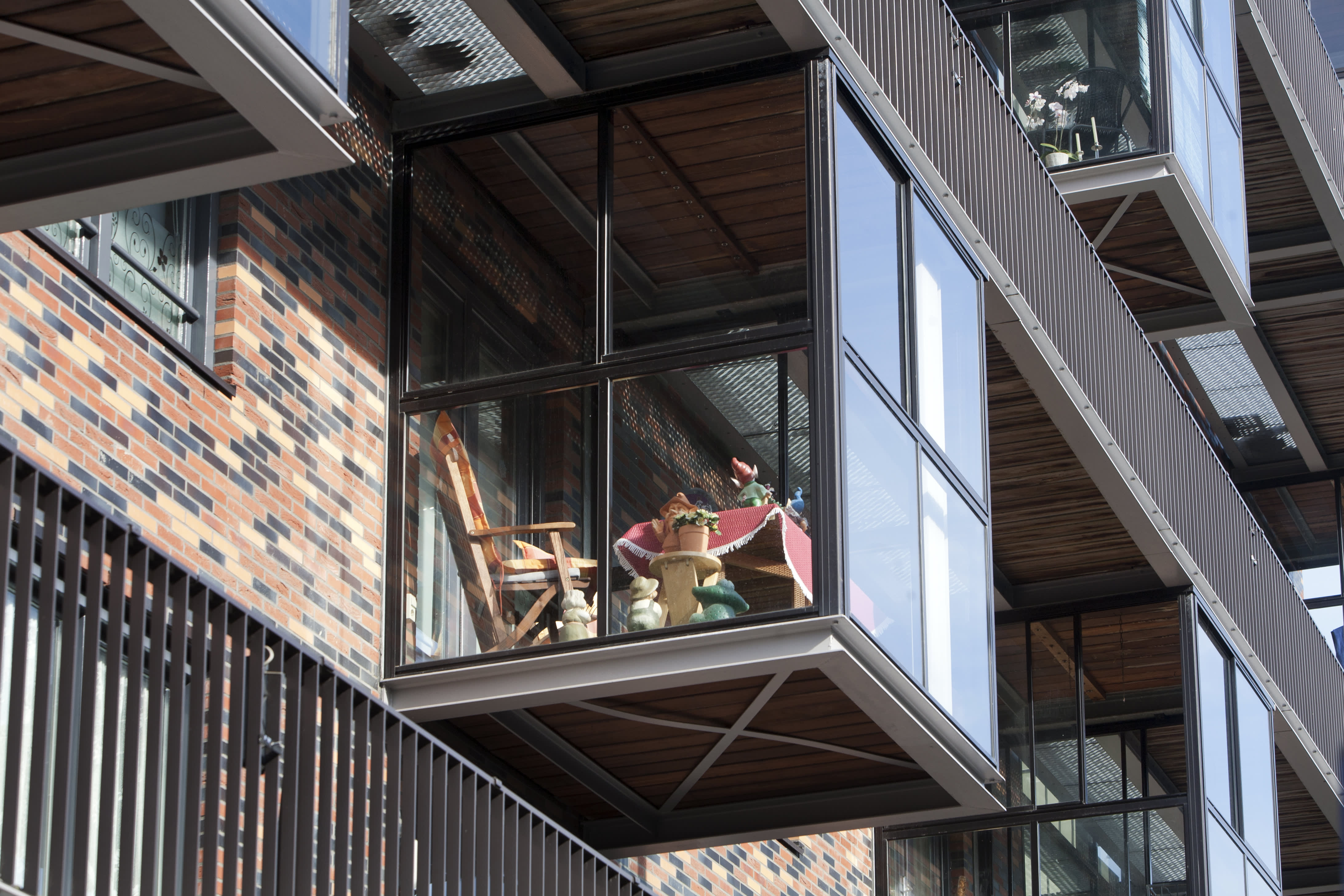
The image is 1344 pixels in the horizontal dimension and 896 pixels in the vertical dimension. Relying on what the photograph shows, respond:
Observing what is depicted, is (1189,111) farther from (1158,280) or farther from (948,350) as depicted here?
(948,350)

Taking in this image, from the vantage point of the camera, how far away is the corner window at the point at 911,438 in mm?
9906

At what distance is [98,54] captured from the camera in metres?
5.62

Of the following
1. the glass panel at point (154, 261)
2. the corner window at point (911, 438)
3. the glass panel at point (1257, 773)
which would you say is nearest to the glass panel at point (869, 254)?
the corner window at point (911, 438)

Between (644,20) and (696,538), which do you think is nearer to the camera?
(696,538)

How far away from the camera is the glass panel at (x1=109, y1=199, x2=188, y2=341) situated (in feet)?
29.1

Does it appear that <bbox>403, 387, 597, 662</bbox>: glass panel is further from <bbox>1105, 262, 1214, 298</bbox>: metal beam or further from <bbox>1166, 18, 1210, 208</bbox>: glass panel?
<bbox>1105, 262, 1214, 298</bbox>: metal beam

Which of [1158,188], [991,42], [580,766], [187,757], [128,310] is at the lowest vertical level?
[187,757]

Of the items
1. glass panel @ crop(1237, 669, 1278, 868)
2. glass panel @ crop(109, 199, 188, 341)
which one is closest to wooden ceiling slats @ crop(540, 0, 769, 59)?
glass panel @ crop(109, 199, 188, 341)

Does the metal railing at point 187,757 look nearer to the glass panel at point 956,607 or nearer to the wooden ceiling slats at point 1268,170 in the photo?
the glass panel at point 956,607

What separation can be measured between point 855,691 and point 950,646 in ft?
3.94

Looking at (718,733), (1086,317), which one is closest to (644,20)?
(718,733)

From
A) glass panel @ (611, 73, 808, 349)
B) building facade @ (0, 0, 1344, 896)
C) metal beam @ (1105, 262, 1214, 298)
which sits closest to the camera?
building facade @ (0, 0, 1344, 896)

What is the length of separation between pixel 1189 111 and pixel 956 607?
22.7 feet

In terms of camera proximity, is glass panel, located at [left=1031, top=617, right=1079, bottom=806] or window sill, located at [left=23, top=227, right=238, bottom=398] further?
glass panel, located at [left=1031, top=617, right=1079, bottom=806]
